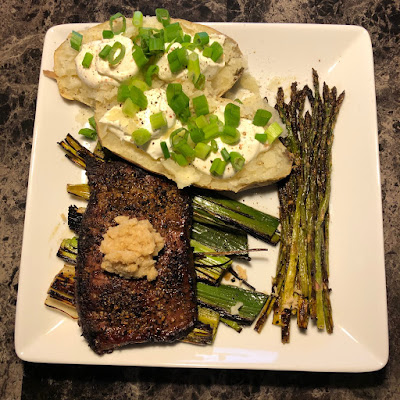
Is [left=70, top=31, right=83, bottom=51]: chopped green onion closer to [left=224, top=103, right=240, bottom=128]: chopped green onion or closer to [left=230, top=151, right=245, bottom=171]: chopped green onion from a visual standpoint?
[left=224, top=103, right=240, bottom=128]: chopped green onion

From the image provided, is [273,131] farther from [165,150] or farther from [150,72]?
[150,72]

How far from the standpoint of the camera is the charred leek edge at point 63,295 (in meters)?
3.68

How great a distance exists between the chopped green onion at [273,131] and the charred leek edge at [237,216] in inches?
26.3

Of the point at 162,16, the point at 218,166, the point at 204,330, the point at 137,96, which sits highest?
the point at 162,16

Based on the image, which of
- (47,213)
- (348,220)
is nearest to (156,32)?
(47,213)

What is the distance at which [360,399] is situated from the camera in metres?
3.93

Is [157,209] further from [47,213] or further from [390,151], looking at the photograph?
[390,151]

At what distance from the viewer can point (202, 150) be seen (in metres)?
3.50

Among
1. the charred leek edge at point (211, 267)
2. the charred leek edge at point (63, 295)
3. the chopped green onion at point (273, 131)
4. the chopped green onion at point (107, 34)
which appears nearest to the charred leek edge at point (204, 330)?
the charred leek edge at point (211, 267)

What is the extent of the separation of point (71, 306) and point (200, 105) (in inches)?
80.9

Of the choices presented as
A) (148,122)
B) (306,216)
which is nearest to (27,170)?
(148,122)

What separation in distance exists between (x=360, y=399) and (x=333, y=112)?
267 cm

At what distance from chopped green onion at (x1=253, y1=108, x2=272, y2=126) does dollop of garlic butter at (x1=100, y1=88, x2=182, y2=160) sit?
652 millimetres

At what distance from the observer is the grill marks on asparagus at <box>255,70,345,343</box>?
369 centimetres
